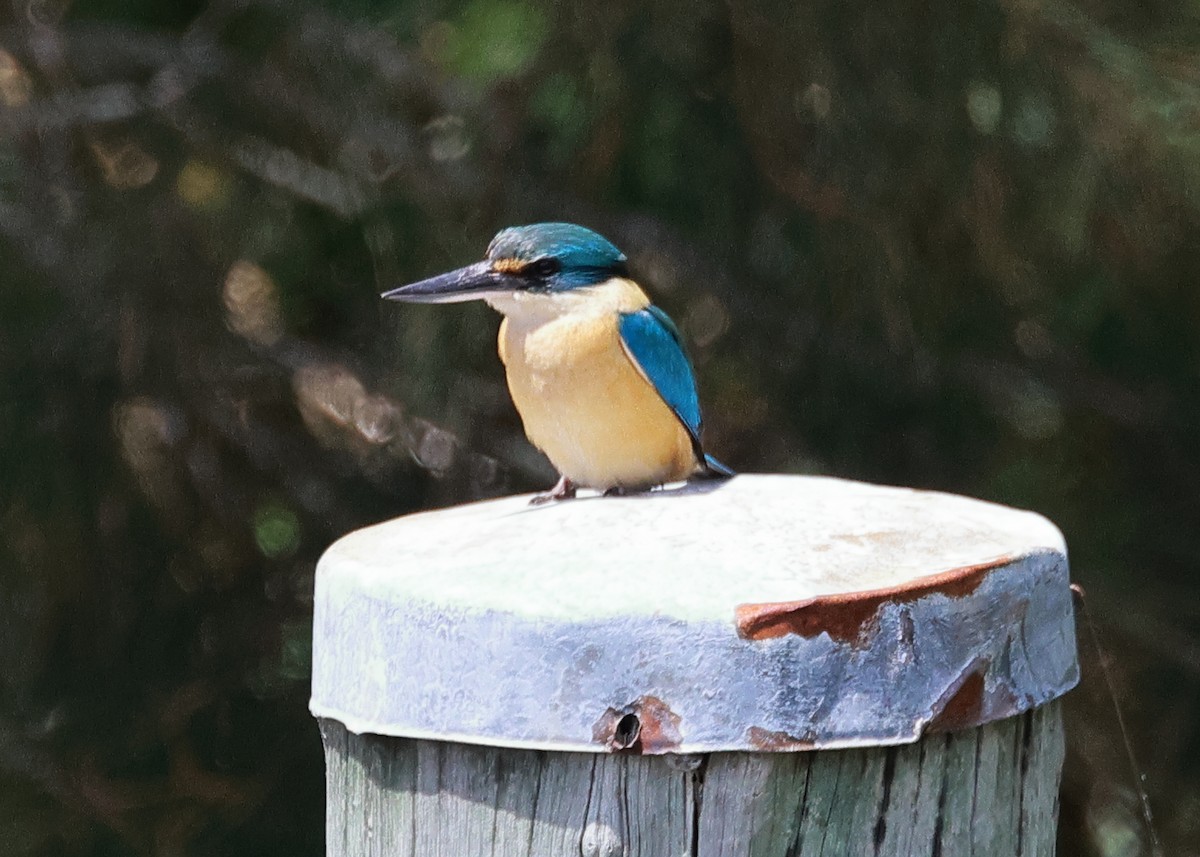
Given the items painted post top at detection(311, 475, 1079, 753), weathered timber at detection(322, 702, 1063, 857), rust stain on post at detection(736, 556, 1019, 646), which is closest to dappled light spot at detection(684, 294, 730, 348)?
painted post top at detection(311, 475, 1079, 753)

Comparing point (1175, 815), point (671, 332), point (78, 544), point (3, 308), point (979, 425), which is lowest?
point (1175, 815)

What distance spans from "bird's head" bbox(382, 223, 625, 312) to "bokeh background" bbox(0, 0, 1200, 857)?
4.51 ft

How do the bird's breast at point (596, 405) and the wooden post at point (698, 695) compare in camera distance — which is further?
the bird's breast at point (596, 405)

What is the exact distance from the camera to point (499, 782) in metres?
1.79

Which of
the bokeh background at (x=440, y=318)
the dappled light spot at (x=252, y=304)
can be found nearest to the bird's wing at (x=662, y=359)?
the bokeh background at (x=440, y=318)

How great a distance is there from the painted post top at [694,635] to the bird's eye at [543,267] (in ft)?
3.08

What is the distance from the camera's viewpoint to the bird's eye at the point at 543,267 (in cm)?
293

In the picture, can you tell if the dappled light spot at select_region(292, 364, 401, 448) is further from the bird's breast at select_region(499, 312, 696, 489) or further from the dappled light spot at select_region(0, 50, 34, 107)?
the bird's breast at select_region(499, 312, 696, 489)

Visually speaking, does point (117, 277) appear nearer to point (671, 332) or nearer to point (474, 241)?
point (474, 241)

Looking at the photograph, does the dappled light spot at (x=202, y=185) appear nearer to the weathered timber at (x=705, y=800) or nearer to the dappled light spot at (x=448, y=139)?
the dappled light spot at (x=448, y=139)

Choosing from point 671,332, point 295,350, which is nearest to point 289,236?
point 295,350

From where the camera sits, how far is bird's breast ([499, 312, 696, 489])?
2.91m

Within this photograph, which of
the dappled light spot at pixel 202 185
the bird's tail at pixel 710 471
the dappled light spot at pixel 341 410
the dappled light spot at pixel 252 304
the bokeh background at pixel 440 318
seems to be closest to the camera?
the bird's tail at pixel 710 471

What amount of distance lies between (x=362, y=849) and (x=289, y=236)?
328cm
